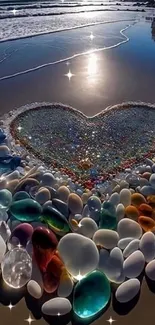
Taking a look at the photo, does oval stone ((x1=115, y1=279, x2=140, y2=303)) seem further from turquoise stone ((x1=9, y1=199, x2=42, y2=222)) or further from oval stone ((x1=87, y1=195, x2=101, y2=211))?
turquoise stone ((x1=9, y1=199, x2=42, y2=222))

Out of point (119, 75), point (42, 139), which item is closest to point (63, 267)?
point (42, 139)

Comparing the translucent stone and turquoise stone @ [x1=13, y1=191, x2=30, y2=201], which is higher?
turquoise stone @ [x1=13, y1=191, x2=30, y2=201]

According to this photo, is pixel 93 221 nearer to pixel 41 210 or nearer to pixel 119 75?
pixel 41 210

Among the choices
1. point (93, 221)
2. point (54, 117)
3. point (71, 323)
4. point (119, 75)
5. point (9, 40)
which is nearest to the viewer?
point (71, 323)

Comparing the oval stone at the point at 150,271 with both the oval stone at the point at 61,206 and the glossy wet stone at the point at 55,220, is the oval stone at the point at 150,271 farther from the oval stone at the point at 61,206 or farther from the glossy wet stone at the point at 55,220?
the oval stone at the point at 61,206

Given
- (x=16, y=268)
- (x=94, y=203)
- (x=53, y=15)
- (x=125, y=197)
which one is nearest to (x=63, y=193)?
(x=94, y=203)

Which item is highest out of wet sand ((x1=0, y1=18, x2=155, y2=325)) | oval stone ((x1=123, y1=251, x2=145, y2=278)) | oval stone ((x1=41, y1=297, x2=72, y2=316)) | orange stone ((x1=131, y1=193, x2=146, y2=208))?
wet sand ((x1=0, y1=18, x2=155, y2=325))

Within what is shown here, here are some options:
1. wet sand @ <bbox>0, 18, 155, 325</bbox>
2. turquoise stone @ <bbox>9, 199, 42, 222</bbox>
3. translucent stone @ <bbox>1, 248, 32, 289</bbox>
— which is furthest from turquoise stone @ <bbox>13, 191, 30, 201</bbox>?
wet sand @ <bbox>0, 18, 155, 325</bbox>
